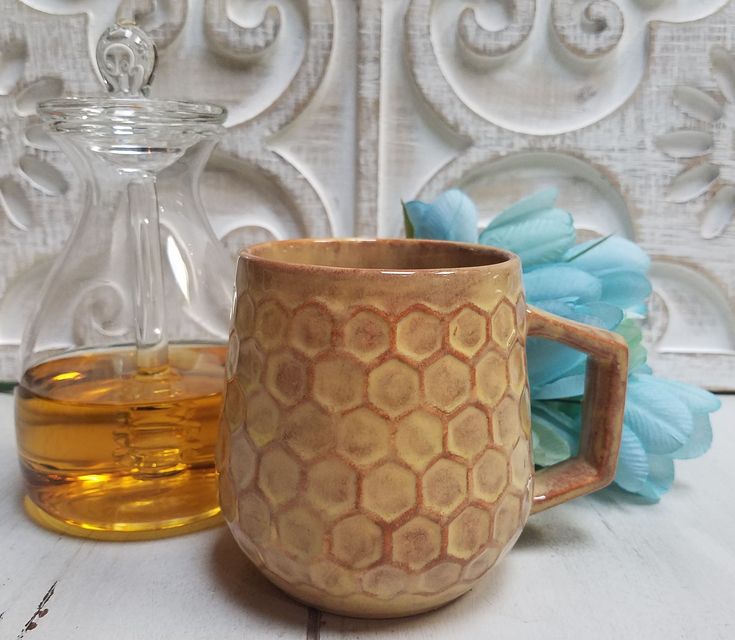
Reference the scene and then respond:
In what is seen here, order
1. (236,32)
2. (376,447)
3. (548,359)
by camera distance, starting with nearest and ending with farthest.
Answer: (376,447)
(548,359)
(236,32)

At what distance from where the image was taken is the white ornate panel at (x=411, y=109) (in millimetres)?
526

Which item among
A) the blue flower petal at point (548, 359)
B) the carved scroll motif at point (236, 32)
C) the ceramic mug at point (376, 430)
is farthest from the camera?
the carved scroll motif at point (236, 32)

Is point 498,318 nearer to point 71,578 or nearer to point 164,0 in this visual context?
point 71,578

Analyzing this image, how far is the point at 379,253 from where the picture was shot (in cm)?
35

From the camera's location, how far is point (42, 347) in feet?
1.25

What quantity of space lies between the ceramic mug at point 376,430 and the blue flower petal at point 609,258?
0.14m

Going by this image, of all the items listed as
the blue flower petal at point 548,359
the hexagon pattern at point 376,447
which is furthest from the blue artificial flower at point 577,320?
the hexagon pattern at point 376,447

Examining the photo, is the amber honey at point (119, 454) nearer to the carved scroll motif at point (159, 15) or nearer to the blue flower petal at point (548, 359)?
the blue flower petal at point (548, 359)

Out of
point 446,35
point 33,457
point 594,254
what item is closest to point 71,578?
point 33,457

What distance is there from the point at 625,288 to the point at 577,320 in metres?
0.06

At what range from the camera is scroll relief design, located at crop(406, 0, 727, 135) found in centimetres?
53

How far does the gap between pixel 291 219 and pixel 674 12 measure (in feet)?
1.01

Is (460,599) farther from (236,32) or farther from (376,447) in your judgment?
(236,32)

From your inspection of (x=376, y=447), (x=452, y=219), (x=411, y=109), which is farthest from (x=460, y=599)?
(x=411, y=109)
